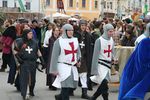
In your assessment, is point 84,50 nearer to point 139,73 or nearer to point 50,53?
point 50,53

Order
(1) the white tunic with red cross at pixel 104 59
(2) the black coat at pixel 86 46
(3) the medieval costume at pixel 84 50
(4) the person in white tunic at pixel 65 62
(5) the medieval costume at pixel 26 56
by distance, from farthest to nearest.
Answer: (2) the black coat at pixel 86 46 < (3) the medieval costume at pixel 84 50 < (5) the medieval costume at pixel 26 56 < (1) the white tunic with red cross at pixel 104 59 < (4) the person in white tunic at pixel 65 62

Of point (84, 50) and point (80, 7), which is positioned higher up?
point (84, 50)

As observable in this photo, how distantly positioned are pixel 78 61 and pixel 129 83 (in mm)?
Answer: 3740

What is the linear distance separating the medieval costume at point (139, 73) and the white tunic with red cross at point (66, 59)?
3.45 metres

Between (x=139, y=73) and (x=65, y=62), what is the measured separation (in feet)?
12.1

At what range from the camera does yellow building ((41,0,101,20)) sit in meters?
88.9

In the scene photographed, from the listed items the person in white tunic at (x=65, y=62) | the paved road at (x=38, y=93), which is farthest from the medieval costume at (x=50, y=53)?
the person in white tunic at (x=65, y=62)

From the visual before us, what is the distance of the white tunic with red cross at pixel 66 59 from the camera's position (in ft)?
31.1

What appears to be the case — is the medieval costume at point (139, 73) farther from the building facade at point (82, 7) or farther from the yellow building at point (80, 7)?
the yellow building at point (80, 7)

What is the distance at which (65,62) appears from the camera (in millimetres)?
9578

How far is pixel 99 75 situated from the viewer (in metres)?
9.77

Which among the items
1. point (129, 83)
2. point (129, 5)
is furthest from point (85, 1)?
point (129, 83)

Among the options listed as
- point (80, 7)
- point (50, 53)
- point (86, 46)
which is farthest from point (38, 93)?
point (80, 7)

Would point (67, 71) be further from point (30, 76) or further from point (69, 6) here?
point (69, 6)
